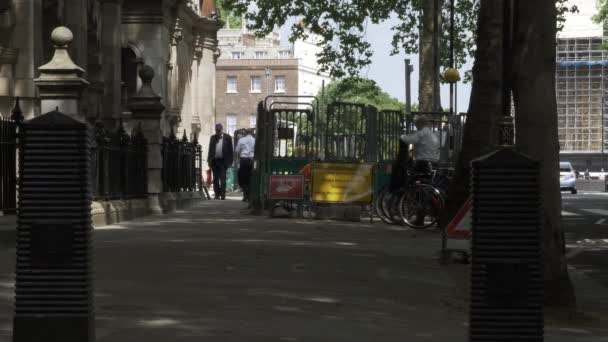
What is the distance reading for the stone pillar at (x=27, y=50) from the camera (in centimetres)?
2377

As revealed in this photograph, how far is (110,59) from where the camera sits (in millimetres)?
32375

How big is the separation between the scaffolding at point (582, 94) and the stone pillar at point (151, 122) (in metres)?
133

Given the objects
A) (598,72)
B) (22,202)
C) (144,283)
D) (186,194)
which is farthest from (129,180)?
(598,72)

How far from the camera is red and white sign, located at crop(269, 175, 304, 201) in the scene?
82.0ft

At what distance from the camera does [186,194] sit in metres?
30.2

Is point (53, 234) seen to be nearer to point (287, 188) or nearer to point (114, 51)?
point (287, 188)

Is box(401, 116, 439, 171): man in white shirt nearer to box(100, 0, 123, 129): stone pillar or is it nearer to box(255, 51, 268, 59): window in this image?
box(100, 0, 123, 129): stone pillar

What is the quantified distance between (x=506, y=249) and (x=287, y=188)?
61.2 ft

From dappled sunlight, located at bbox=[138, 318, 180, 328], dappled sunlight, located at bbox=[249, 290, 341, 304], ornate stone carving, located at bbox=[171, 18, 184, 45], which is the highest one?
ornate stone carving, located at bbox=[171, 18, 184, 45]

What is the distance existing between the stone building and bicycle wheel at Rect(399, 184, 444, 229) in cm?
532

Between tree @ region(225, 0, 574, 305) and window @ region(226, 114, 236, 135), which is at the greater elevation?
window @ region(226, 114, 236, 135)

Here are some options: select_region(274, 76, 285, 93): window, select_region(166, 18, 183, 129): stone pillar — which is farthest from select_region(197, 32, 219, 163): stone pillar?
select_region(274, 76, 285, 93): window

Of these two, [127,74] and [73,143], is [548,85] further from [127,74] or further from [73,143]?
[127,74]

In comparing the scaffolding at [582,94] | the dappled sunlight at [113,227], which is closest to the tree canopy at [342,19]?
the dappled sunlight at [113,227]
